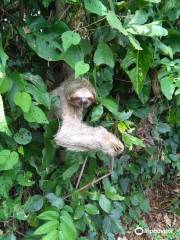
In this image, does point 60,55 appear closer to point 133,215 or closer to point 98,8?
point 98,8

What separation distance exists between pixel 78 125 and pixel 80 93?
0.14 meters

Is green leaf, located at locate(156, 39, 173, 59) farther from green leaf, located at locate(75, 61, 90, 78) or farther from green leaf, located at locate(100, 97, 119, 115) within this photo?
green leaf, located at locate(75, 61, 90, 78)

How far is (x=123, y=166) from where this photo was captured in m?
2.48

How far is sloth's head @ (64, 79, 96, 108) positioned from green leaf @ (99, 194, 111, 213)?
0.52m

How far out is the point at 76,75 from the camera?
1.67 metres

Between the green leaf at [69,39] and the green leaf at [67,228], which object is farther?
the green leaf at [67,228]

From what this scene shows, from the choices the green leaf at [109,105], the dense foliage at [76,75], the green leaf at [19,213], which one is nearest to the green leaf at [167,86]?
the dense foliage at [76,75]

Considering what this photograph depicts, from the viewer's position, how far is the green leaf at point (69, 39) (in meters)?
1.69

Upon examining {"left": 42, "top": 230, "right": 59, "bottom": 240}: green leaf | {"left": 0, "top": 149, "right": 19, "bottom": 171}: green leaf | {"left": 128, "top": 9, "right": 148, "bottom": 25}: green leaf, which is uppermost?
{"left": 128, "top": 9, "right": 148, "bottom": 25}: green leaf

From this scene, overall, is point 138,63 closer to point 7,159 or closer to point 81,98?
point 81,98

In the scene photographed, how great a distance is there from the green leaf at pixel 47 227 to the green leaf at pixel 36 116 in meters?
0.43

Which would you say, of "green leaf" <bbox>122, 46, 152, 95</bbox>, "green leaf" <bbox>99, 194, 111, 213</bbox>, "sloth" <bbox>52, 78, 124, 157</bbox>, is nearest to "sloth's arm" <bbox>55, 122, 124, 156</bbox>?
"sloth" <bbox>52, 78, 124, 157</bbox>

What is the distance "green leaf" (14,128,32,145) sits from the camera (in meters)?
1.91

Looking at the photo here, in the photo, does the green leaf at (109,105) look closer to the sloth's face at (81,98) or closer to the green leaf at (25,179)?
the sloth's face at (81,98)
